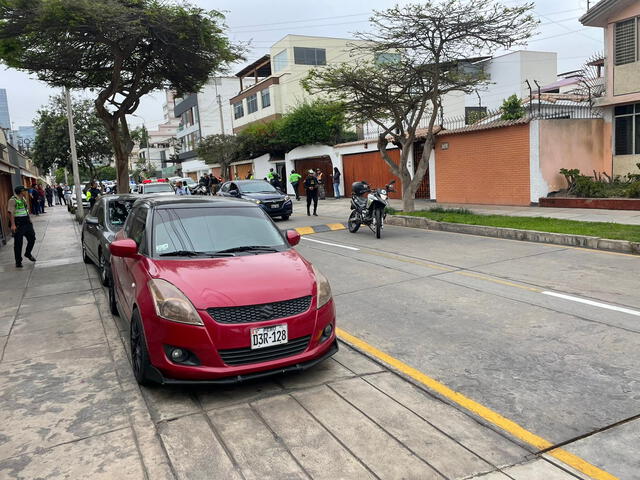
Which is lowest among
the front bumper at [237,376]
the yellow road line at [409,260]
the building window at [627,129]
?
the yellow road line at [409,260]

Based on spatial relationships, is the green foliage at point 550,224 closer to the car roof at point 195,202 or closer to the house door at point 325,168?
the car roof at point 195,202

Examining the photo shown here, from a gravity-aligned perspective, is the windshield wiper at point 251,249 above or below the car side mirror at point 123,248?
below

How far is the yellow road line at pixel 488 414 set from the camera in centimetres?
317

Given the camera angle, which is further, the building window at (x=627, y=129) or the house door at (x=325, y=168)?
the house door at (x=325, y=168)

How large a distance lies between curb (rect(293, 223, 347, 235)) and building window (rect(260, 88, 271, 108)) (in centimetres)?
2876

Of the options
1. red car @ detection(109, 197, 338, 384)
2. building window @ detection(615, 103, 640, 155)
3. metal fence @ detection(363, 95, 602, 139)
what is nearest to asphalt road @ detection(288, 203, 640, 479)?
red car @ detection(109, 197, 338, 384)

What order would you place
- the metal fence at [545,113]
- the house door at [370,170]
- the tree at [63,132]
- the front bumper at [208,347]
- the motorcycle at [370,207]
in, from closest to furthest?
1. the front bumper at [208,347]
2. the motorcycle at [370,207]
3. the metal fence at [545,113]
4. the house door at [370,170]
5. the tree at [63,132]

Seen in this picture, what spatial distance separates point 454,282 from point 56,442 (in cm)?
594

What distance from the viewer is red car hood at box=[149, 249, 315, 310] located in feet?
13.8

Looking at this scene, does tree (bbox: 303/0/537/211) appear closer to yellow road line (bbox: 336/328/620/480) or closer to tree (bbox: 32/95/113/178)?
yellow road line (bbox: 336/328/620/480)

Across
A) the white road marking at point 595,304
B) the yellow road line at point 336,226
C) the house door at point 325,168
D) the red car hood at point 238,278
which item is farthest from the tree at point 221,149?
the red car hood at point 238,278

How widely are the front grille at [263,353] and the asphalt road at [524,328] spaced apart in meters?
1.18

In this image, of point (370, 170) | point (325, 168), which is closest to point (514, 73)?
point (325, 168)

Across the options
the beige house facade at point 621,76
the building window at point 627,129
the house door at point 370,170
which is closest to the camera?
A: the beige house facade at point 621,76
